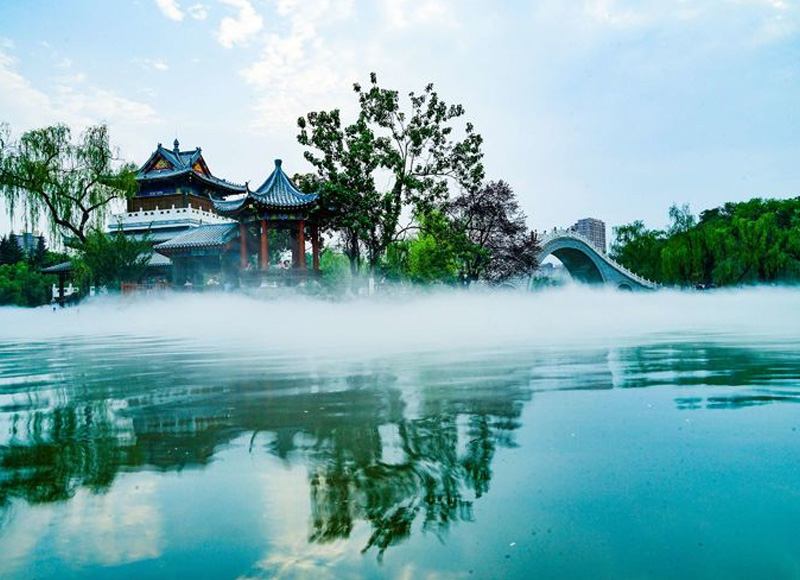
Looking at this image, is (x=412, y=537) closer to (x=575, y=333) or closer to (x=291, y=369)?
(x=291, y=369)

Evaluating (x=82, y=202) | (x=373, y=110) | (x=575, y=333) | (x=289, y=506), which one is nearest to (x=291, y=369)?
(x=289, y=506)

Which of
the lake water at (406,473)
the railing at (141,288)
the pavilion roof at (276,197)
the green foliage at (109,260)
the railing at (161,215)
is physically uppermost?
the railing at (161,215)

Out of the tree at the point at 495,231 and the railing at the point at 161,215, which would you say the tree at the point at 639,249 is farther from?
the railing at the point at 161,215

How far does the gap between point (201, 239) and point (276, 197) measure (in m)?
4.44

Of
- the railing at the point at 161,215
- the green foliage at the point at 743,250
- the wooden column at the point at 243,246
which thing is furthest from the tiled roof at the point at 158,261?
the green foliage at the point at 743,250

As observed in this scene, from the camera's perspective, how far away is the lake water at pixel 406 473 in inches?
80.1

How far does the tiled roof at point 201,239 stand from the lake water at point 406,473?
2009 cm

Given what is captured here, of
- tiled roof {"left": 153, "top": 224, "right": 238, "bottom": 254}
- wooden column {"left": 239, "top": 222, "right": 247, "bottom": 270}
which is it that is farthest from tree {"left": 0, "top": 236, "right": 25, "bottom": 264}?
wooden column {"left": 239, "top": 222, "right": 247, "bottom": 270}

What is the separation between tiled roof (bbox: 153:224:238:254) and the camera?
2636cm

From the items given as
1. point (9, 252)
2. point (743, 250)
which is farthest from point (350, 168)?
point (9, 252)

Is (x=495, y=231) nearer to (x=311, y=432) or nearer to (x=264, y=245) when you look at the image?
(x=264, y=245)

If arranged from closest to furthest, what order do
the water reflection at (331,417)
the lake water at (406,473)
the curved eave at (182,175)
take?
the lake water at (406,473), the water reflection at (331,417), the curved eave at (182,175)

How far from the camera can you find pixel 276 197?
82.2 ft

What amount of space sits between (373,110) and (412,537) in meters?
23.5
